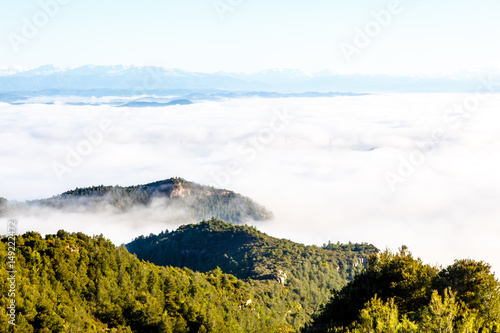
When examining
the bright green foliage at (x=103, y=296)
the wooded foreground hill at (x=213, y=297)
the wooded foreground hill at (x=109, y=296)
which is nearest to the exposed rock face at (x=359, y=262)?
the wooded foreground hill at (x=213, y=297)

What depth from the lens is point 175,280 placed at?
64.0 m

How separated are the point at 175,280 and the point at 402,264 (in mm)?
38981

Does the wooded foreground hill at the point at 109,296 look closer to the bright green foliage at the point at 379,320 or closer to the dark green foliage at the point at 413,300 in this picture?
the dark green foliage at the point at 413,300

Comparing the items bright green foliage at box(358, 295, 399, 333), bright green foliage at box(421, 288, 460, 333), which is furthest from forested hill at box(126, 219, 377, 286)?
bright green foliage at box(421, 288, 460, 333)

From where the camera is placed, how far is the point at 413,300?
3400 cm

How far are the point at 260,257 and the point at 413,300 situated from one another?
89.5 metres

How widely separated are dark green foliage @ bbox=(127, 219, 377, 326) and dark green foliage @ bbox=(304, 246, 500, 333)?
5126 centimetres

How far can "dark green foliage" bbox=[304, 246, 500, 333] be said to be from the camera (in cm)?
2547

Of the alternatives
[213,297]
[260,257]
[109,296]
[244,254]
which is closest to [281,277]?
[260,257]

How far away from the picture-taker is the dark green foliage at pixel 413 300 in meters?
25.5

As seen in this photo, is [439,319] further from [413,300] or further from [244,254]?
[244,254]

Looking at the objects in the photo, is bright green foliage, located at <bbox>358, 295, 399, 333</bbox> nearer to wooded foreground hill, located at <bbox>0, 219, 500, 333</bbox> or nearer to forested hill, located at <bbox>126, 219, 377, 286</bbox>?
wooded foreground hill, located at <bbox>0, 219, 500, 333</bbox>

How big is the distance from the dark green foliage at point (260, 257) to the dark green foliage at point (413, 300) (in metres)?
51.3

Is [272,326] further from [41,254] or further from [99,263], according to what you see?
[41,254]
